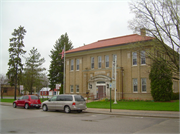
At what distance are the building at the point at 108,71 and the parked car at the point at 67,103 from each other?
1054cm

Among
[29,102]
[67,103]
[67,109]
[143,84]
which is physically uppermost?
[143,84]

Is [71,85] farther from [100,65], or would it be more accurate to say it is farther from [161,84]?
[161,84]

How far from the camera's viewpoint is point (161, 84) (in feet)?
85.5

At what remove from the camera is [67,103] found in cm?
1791

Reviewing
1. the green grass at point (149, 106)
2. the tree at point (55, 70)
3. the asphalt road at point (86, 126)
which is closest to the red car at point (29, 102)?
the green grass at point (149, 106)

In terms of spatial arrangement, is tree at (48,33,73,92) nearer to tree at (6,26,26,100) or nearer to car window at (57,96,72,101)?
tree at (6,26,26,100)

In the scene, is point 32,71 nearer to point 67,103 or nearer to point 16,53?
point 16,53

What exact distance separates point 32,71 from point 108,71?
1805 cm

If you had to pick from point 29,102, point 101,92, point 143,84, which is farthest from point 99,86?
point 29,102

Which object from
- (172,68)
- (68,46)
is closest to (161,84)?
(172,68)

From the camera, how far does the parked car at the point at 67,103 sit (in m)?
17.7

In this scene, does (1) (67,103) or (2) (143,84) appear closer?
(1) (67,103)

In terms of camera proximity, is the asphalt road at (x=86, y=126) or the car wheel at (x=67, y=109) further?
the car wheel at (x=67, y=109)

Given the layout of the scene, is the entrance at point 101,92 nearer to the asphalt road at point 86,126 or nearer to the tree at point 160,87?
the tree at point 160,87
